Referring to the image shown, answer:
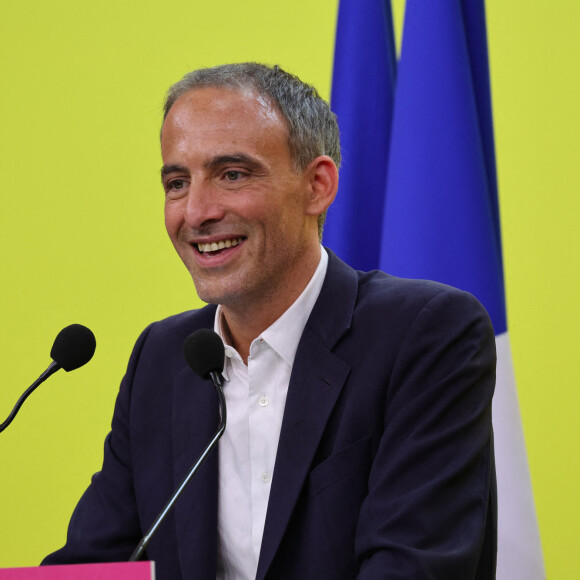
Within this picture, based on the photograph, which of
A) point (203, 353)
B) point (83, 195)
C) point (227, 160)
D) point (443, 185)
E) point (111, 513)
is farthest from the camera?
point (83, 195)

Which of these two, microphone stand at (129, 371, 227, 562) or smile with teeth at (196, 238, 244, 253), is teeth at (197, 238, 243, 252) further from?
microphone stand at (129, 371, 227, 562)

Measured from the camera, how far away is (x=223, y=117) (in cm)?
158

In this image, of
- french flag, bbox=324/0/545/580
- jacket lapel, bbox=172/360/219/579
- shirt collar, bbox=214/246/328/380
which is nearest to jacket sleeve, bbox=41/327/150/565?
jacket lapel, bbox=172/360/219/579

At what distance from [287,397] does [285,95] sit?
0.55 meters

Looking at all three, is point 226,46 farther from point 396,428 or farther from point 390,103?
point 396,428

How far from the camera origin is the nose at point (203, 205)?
1.57 m

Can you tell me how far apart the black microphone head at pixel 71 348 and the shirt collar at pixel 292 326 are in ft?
1.12

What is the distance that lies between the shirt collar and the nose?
0.22m

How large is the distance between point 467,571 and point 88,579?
59 centimetres

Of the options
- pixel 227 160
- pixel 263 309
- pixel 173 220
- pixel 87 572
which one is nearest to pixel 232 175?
pixel 227 160

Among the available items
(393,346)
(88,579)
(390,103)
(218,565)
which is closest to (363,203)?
(390,103)

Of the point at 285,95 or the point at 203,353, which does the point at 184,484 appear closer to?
the point at 203,353

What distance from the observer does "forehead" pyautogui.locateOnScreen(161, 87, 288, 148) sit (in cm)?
158

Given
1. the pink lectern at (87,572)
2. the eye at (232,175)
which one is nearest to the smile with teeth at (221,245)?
the eye at (232,175)
